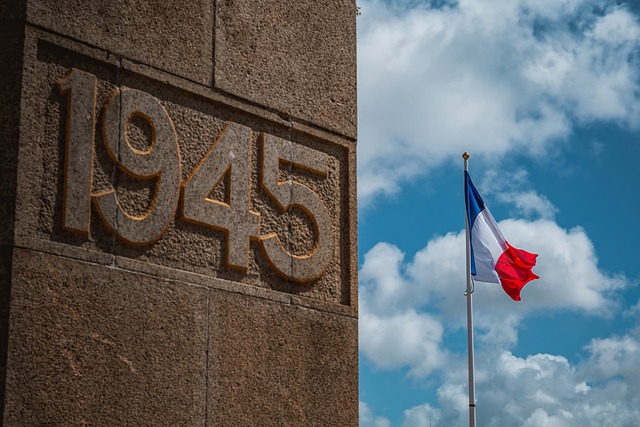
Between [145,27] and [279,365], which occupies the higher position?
[145,27]

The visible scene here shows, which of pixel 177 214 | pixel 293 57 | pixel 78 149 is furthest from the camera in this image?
pixel 293 57

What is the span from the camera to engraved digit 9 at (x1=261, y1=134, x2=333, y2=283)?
610 cm

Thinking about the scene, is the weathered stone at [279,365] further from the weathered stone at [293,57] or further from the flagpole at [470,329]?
the flagpole at [470,329]

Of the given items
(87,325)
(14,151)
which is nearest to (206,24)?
(14,151)

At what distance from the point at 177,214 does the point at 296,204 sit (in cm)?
79

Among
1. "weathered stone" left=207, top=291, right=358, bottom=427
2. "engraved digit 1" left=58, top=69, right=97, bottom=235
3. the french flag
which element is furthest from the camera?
the french flag

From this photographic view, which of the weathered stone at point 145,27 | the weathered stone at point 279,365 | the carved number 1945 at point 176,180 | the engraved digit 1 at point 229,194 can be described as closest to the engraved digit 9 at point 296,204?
the carved number 1945 at point 176,180

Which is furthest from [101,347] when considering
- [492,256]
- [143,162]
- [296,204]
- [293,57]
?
[492,256]

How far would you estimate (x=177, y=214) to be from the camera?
5.71 meters

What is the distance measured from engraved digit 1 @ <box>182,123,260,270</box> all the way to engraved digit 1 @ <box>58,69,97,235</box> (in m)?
0.58

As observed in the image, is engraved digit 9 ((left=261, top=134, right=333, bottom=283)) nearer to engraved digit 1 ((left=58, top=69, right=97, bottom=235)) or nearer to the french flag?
engraved digit 1 ((left=58, top=69, right=97, bottom=235))

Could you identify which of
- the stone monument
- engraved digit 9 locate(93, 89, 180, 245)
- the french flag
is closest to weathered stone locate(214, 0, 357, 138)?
the stone monument

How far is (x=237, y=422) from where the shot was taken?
18.7 feet

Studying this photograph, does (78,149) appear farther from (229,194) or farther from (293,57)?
(293,57)
